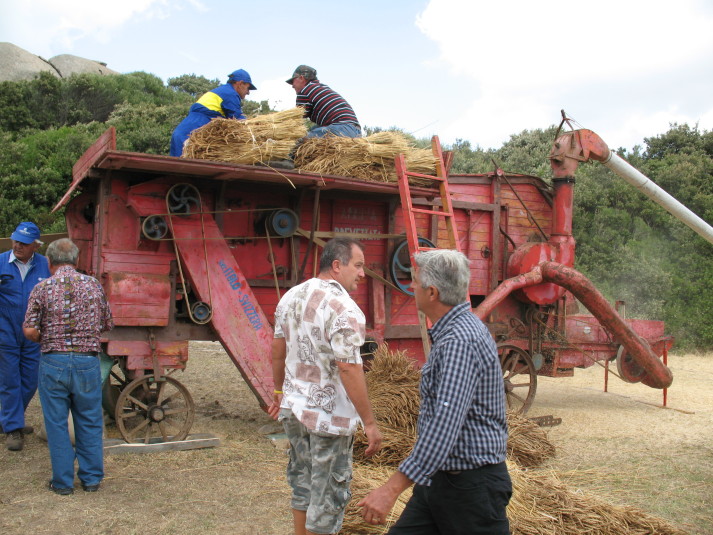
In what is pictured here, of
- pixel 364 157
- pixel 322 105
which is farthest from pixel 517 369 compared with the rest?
pixel 322 105

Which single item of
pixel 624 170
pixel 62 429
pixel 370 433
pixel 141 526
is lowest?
pixel 141 526

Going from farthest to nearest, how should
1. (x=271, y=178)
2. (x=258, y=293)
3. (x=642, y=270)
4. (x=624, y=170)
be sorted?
1. (x=642, y=270)
2. (x=624, y=170)
3. (x=258, y=293)
4. (x=271, y=178)

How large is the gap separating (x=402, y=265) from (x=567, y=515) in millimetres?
3840

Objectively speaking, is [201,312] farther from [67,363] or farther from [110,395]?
[67,363]

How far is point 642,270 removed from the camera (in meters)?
17.0

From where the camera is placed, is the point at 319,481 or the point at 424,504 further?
the point at 319,481

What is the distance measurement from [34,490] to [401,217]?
4629 mm

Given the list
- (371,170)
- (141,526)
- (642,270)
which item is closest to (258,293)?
(371,170)

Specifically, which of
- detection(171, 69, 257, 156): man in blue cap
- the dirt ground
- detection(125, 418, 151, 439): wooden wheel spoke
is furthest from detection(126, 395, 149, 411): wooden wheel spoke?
detection(171, 69, 257, 156): man in blue cap

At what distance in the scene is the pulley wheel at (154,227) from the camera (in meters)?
6.11

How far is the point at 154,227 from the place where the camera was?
6.16 meters

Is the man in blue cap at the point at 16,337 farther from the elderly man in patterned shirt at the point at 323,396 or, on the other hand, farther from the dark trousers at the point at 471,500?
the dark trousers at the point at 471,500

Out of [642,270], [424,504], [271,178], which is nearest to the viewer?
[424,504]

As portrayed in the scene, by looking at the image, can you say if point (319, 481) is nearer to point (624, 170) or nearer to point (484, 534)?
point (484, 534)
